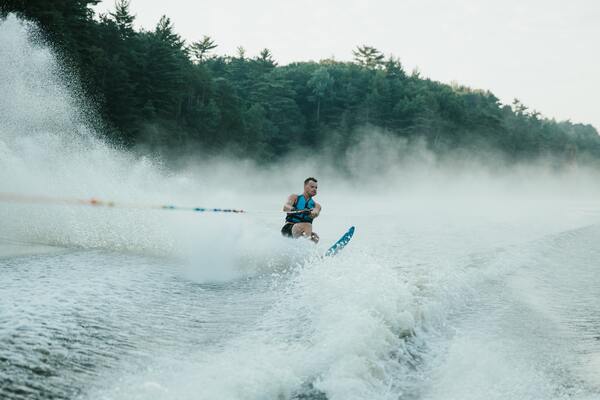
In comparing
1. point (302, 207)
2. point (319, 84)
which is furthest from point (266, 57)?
point (302, 207)

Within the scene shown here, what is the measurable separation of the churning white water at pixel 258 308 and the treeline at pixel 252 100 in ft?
60.9

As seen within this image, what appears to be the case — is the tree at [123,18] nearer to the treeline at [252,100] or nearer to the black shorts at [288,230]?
the treeline at [252,100]

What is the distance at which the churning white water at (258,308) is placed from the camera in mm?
4188

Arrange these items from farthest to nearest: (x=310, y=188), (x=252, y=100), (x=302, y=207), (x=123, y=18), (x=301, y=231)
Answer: (x=252, y=100)
(x=123, y=18)
(x=302, y=207)
(x=301, y=231)
(x=310, y=188)

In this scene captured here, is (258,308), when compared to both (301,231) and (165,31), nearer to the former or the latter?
(301,231)

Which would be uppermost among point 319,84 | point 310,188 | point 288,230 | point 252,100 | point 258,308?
point 319,84

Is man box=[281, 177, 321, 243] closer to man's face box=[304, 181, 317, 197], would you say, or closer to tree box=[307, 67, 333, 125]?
man's face box=[304, 181, 317, 197]

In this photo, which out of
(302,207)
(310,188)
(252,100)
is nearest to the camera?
(310,188)

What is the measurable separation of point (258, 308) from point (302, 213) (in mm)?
3877

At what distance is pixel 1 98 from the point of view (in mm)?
19438

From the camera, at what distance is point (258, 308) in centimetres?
658

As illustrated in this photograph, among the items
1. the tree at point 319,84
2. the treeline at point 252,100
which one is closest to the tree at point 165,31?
the treeline at point 252,100

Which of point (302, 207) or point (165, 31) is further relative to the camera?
point (165, 31)

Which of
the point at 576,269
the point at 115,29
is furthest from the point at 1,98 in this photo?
the point at 115,29
